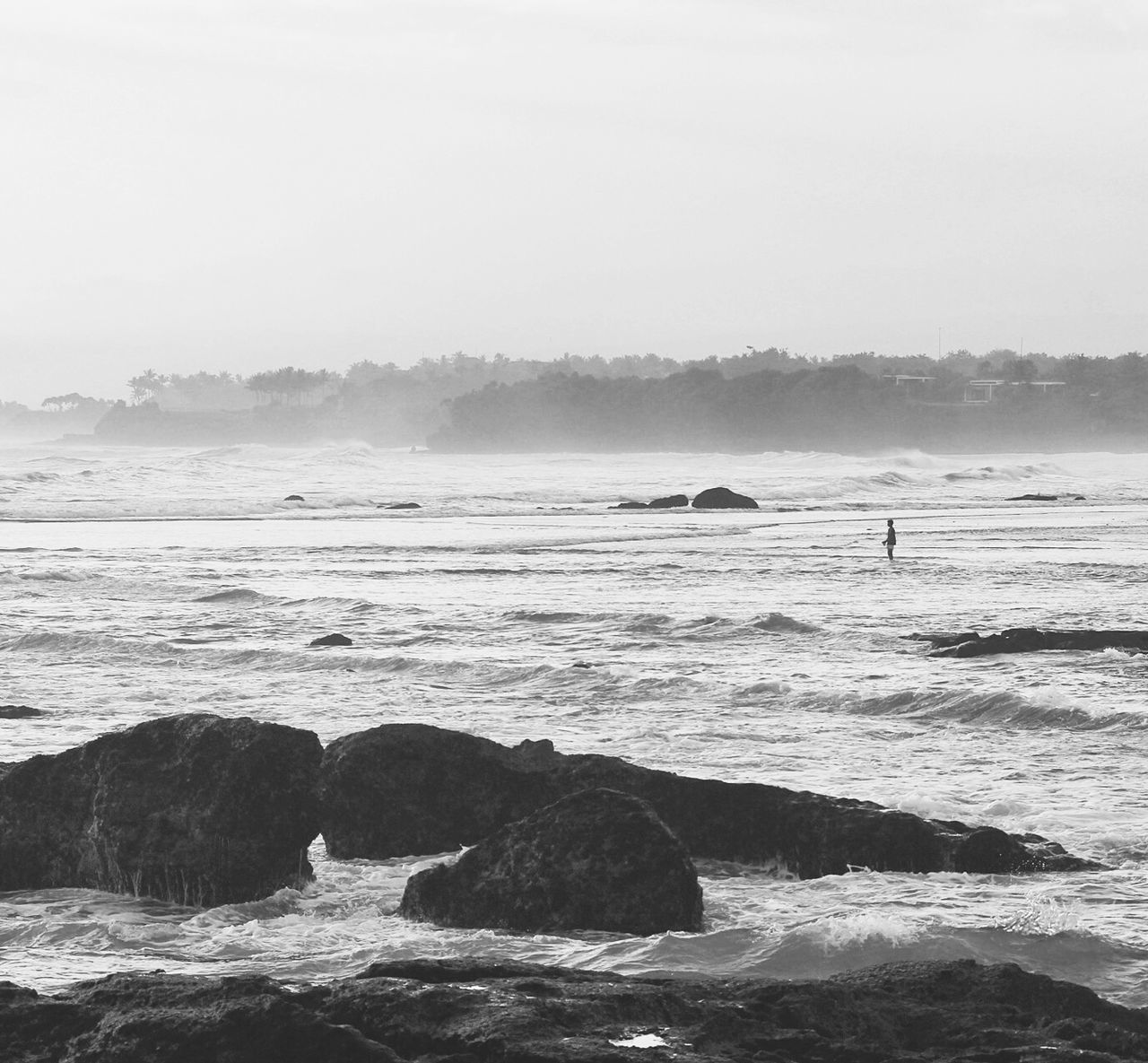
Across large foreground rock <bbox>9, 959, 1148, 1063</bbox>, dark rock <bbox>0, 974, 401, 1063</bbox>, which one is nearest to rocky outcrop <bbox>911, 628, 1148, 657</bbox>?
large foreground rock <bbox>9, 959, 1148, 1063</bbox>

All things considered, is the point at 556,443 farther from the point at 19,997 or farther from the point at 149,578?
the point at 19,997

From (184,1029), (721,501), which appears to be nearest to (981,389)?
(721,501)

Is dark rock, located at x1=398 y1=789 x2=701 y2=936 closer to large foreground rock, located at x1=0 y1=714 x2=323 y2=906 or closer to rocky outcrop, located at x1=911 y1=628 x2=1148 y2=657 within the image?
large foreground rock, located at x1=0 y1=714 x2=323 y2=906

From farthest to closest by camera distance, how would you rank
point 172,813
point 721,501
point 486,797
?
point 721,501 < point 486,797 < point 172,813

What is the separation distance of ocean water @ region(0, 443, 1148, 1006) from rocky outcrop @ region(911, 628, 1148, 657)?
0.28 m

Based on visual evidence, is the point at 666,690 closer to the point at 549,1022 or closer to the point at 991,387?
the point at 549,1022

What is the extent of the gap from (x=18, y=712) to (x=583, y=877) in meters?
5.06

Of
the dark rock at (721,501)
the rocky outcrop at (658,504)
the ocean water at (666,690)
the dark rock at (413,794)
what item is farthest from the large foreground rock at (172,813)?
the rocky outcrop at (658,504)

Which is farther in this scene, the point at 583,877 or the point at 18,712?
the point at 18,712

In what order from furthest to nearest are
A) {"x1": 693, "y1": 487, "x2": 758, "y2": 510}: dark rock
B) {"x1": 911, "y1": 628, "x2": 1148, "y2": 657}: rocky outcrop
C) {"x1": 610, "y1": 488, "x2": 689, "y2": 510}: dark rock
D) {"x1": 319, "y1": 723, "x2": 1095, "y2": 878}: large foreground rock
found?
{"x1": 610, "y1": 488, "x2": 689, "y2": 510}: dark rock → {"x1": 693, "y1": 487, "x2": 758, "y2": 510}: dark rock → {"x1": 911, "y1": 628, "x2": 1148, "y2": 657}: rocky outcrop → {"x1": 319, "y1": 723, "x2": 1095, "y2": 878}: large foreground rock

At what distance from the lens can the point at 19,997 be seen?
11.0 ft

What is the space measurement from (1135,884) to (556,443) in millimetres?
134665

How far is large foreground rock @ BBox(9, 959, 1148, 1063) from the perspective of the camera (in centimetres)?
307

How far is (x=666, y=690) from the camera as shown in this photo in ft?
31.9
